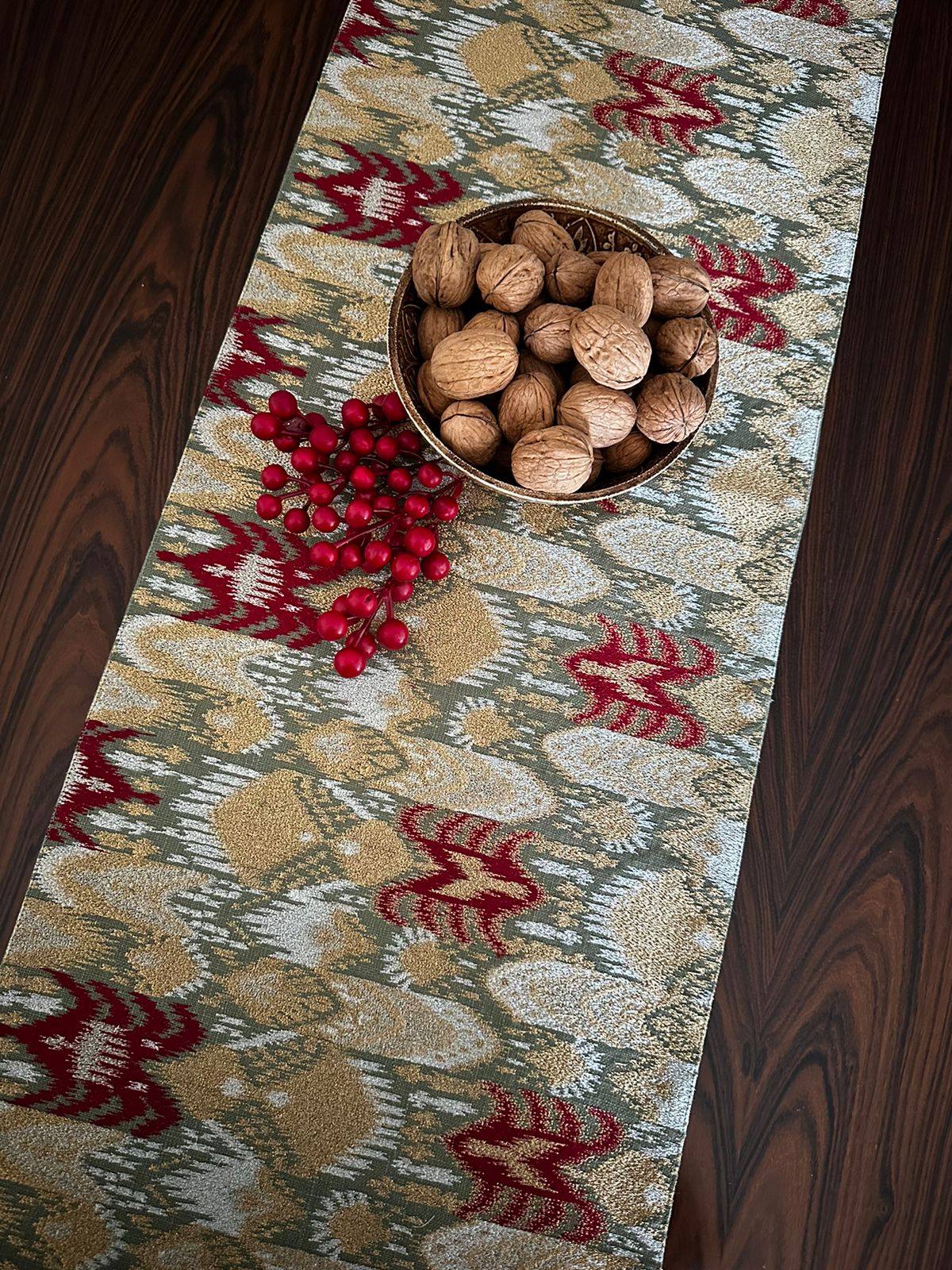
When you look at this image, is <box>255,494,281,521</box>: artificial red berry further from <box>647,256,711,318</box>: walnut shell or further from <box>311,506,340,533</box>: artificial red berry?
<box>647,256,711,318</box>: walnut shell

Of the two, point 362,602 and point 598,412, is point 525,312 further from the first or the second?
point 362,602

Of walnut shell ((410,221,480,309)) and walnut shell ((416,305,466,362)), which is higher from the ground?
walnut shell ((410,221,480,309))

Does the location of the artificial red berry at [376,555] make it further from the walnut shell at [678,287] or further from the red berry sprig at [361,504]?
the walnut shell at [678,287]

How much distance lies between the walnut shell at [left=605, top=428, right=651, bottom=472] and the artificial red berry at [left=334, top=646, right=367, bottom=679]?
0.90 ft

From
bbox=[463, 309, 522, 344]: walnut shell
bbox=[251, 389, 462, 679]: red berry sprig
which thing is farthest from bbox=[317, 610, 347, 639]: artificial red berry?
bbox=[463, 309, 522, 344]: walnut shell

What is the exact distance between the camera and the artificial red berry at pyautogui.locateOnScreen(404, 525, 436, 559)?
3.07ft

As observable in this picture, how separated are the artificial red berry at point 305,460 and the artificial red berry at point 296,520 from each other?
0.04 meters

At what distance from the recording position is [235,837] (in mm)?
930

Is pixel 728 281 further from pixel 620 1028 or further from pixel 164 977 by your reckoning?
pixel 164 977

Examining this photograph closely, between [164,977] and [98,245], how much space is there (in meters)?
0.75

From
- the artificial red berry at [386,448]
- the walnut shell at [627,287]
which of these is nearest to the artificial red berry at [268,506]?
the artificial red berry at [386,448]

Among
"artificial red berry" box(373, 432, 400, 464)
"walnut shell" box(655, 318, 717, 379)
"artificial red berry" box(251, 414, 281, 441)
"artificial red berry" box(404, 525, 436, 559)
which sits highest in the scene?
"walnut shell" box(655, 318, 717, 379)

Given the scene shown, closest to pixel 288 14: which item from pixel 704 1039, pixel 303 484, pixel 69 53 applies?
pixel 69 53

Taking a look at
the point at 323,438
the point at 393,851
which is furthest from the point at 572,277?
the point at 393,851
